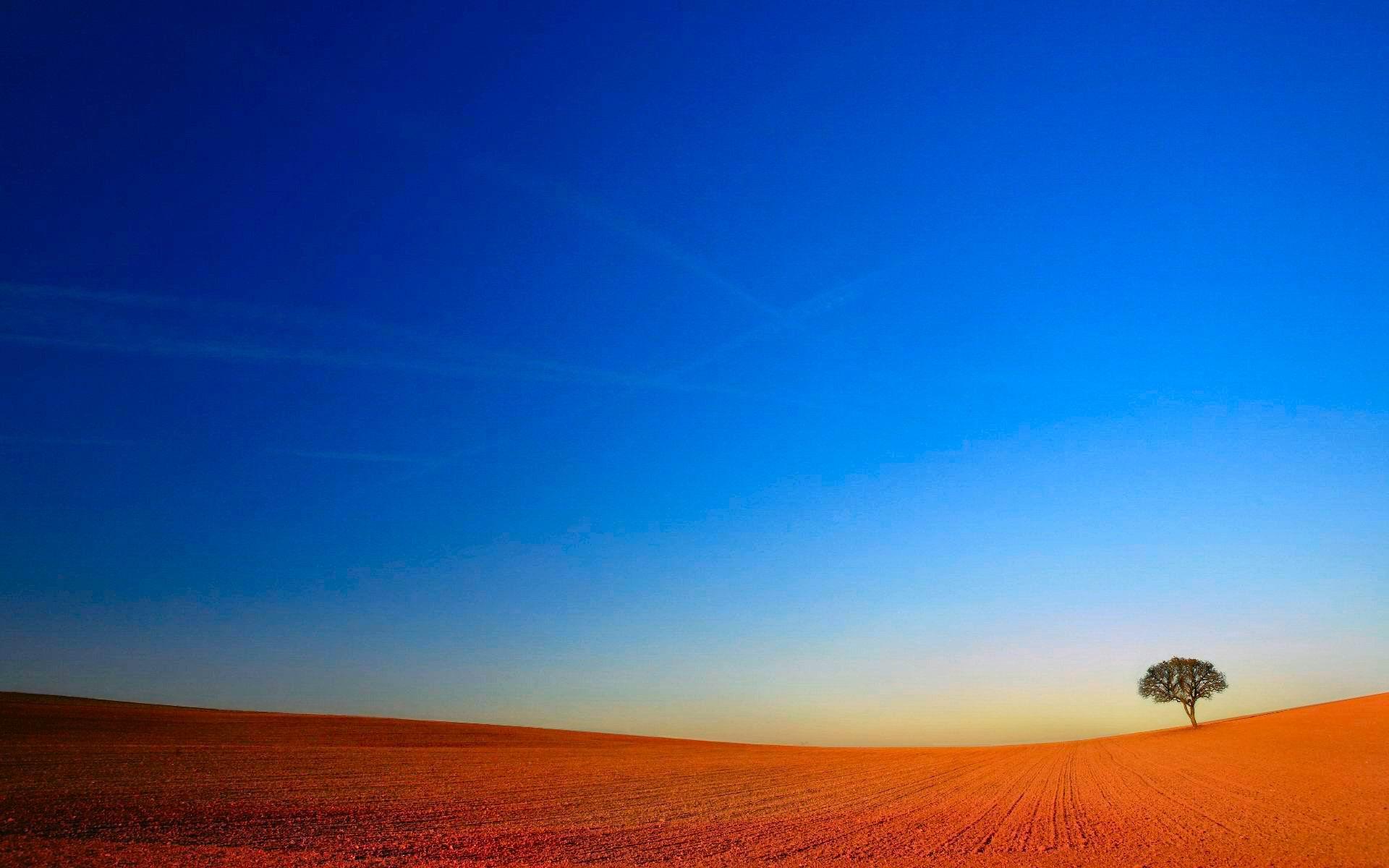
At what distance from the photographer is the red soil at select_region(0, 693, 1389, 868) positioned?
16.5 m

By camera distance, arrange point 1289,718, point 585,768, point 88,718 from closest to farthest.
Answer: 1. point 585,768
2. point 88,718
3. point 1289,718

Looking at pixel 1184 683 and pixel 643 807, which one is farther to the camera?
pixel 1184 683

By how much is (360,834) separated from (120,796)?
980 cm

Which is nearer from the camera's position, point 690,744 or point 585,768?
point 585,768

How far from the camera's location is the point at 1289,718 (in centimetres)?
7969

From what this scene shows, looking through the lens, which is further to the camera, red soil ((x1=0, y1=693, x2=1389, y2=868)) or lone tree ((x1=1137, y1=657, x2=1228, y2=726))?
lone tree ((x1=1137, y1=657, x2=1228, y2=726))

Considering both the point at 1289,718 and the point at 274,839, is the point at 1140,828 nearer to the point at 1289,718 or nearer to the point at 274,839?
the point at 274,839

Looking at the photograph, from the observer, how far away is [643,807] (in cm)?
2614

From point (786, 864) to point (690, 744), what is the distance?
224ft

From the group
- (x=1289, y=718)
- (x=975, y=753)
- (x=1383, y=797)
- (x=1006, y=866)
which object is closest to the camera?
(x=1006, y=866)

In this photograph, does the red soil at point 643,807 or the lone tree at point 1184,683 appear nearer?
the red soil at point 643,807

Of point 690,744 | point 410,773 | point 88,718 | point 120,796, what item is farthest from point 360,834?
point 690,744

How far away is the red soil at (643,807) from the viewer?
1652cm

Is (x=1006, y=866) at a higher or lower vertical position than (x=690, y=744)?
higher
